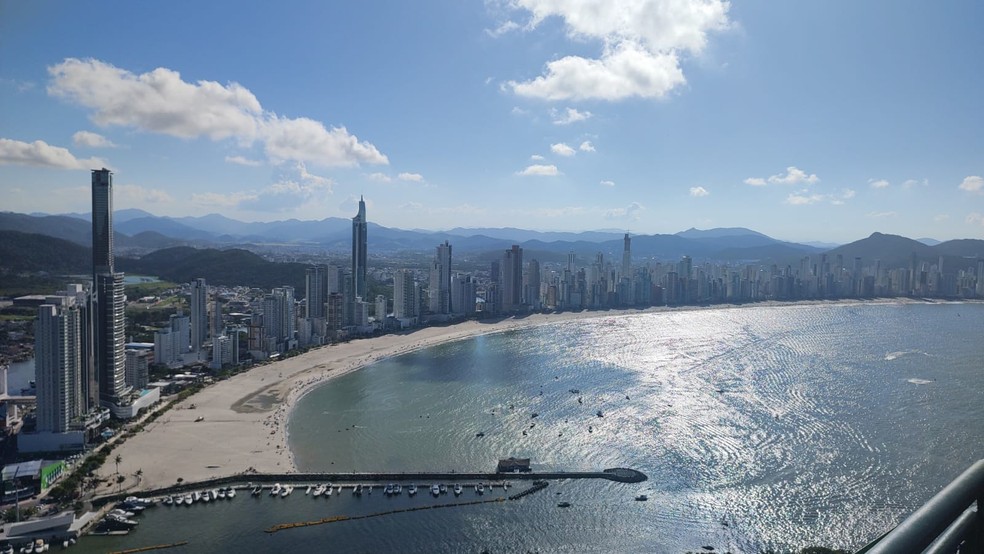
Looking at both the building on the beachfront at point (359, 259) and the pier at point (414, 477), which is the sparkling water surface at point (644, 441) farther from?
the building on the beachfront at point (359, 259)

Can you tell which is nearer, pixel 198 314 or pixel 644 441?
pixel 644 441

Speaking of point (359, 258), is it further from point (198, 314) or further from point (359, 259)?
point (198, 314)

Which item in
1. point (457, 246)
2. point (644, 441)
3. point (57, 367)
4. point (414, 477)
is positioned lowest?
point (414, 477)

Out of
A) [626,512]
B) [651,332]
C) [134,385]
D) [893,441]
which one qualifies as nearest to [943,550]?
[626,512]

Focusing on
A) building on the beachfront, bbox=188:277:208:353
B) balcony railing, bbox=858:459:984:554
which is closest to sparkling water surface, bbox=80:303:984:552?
building on the beachfront, bbox=188:277:208:353

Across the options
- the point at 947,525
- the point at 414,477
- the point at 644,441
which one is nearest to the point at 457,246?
the point at 644,441

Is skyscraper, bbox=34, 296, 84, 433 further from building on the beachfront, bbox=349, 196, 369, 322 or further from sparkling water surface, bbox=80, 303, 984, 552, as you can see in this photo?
building on the beachfront, bbox=349, 196, 369, 322
